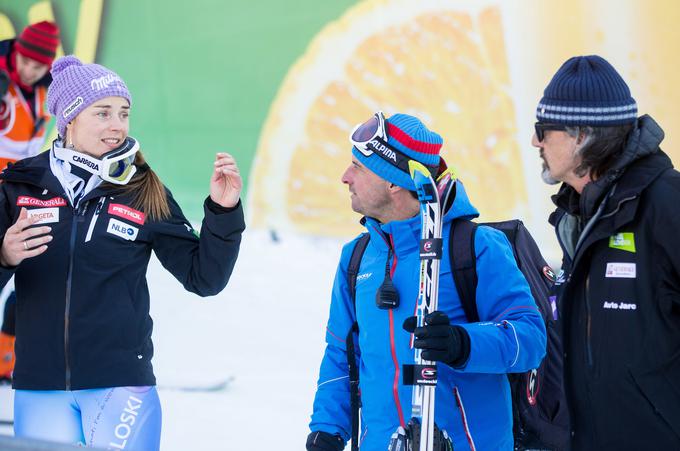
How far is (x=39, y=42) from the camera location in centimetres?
565

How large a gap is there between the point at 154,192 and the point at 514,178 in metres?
2.34

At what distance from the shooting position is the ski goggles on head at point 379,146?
101 inches

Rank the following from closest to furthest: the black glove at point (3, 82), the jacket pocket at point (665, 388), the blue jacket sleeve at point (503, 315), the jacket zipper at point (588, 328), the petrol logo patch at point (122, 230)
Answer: the jacket pocket at point (665, 388) < the jacket zipper at point (588, 328) < the blue jacket sleeve at point (503, 315) < the petrol logo patch at point (122, 230) < the black glove at point (3, 82)

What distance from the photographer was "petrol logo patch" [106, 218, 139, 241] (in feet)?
8.91

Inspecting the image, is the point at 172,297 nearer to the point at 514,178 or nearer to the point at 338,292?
the point at 514,178

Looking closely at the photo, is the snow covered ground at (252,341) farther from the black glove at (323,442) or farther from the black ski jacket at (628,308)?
the black ski jacket at (628,308)

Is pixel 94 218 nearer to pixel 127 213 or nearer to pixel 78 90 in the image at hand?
pixel 127 213

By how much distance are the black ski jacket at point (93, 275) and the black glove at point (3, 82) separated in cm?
292

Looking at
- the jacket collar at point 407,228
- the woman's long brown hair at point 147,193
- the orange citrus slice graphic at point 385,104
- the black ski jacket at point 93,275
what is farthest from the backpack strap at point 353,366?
the orange citrus slice graphic at point 385,104

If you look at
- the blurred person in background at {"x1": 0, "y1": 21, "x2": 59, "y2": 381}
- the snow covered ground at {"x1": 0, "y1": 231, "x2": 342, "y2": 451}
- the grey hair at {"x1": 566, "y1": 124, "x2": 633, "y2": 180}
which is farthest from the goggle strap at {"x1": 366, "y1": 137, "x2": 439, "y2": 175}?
the blurred person in background at {"x1": 0, "y1": 21, "x2": 59, "y2": 381}

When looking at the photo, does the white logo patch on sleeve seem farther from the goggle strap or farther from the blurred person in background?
the blurred person in background

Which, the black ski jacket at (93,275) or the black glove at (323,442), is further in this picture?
the black ski jacket at (93,275)

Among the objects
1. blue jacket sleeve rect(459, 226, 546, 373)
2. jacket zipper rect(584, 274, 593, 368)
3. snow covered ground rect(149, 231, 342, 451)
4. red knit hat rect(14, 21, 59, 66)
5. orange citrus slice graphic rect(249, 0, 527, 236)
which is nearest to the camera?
jacket zipper rect(584, 274, 593, 368)

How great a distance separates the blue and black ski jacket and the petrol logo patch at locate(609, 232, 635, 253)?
39cm
